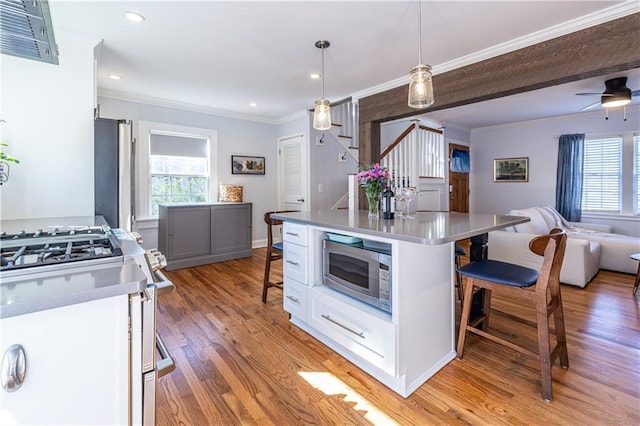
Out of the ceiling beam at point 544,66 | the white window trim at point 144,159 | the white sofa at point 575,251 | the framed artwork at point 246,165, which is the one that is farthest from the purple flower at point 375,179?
the white window trim at point 144,159

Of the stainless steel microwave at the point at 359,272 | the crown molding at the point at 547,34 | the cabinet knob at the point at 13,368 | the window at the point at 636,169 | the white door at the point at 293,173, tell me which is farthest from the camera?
the white door at the point at 293,173

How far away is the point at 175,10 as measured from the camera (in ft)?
7.50

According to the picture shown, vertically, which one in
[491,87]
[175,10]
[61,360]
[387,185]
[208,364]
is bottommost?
[208,364]

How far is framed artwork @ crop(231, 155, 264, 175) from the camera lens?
17.8 feet

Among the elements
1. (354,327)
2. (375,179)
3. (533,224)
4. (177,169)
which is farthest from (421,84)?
(177,169)

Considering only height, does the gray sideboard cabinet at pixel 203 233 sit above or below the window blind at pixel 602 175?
below

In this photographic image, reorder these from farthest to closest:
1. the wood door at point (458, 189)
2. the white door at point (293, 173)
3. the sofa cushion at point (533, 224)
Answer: the wood door at point (458, 189), the white door at point (293, 173), the sofa cushion at point (533, 224)

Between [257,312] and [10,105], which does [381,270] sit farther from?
[10,105]

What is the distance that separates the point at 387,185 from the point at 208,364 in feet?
6.04

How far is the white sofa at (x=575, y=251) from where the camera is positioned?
3502 mm

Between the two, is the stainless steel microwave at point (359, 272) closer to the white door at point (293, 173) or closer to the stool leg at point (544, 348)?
the stool leg at point (544, 348)

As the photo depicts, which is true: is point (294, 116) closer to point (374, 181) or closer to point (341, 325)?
point (374, 181)

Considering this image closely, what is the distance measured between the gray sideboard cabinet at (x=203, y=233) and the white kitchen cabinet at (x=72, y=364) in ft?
12.2

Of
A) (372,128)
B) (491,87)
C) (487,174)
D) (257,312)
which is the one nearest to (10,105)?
(257,312)
